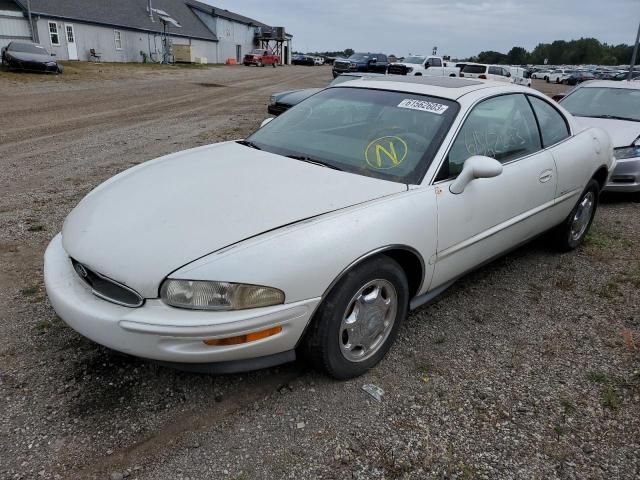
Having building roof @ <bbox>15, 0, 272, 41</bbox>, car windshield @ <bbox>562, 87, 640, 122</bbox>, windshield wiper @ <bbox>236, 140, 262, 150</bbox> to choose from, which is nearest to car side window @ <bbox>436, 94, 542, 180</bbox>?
windshield wiper @ <bbox>236, 140, 262, 150</bbox>

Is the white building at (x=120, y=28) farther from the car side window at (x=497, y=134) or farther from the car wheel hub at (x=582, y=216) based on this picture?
the car wheel hub at (x=582, y=216)

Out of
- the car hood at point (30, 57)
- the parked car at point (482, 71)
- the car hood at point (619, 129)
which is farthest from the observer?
the parked car at point (482, 71)

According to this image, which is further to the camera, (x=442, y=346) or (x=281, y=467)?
(x=442, y=346)

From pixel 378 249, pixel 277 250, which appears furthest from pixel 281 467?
pixel 378 249

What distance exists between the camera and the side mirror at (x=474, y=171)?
2.88 meters

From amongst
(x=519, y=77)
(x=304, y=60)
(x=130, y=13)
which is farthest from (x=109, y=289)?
(x=304, y=60)

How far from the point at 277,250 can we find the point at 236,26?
60065 millimetres

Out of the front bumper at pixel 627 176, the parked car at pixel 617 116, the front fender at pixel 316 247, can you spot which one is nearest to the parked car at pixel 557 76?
the parked car at pixel 617 116

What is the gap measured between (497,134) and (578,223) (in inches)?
67.9

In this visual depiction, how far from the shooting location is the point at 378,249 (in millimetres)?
2537

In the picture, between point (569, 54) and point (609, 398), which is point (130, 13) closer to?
point (609, 398)

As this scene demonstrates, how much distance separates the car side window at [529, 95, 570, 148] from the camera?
396 centimetres

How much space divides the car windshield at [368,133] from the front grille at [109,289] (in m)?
1.36

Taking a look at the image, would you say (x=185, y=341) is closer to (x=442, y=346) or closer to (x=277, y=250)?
(x=277, y=250)
